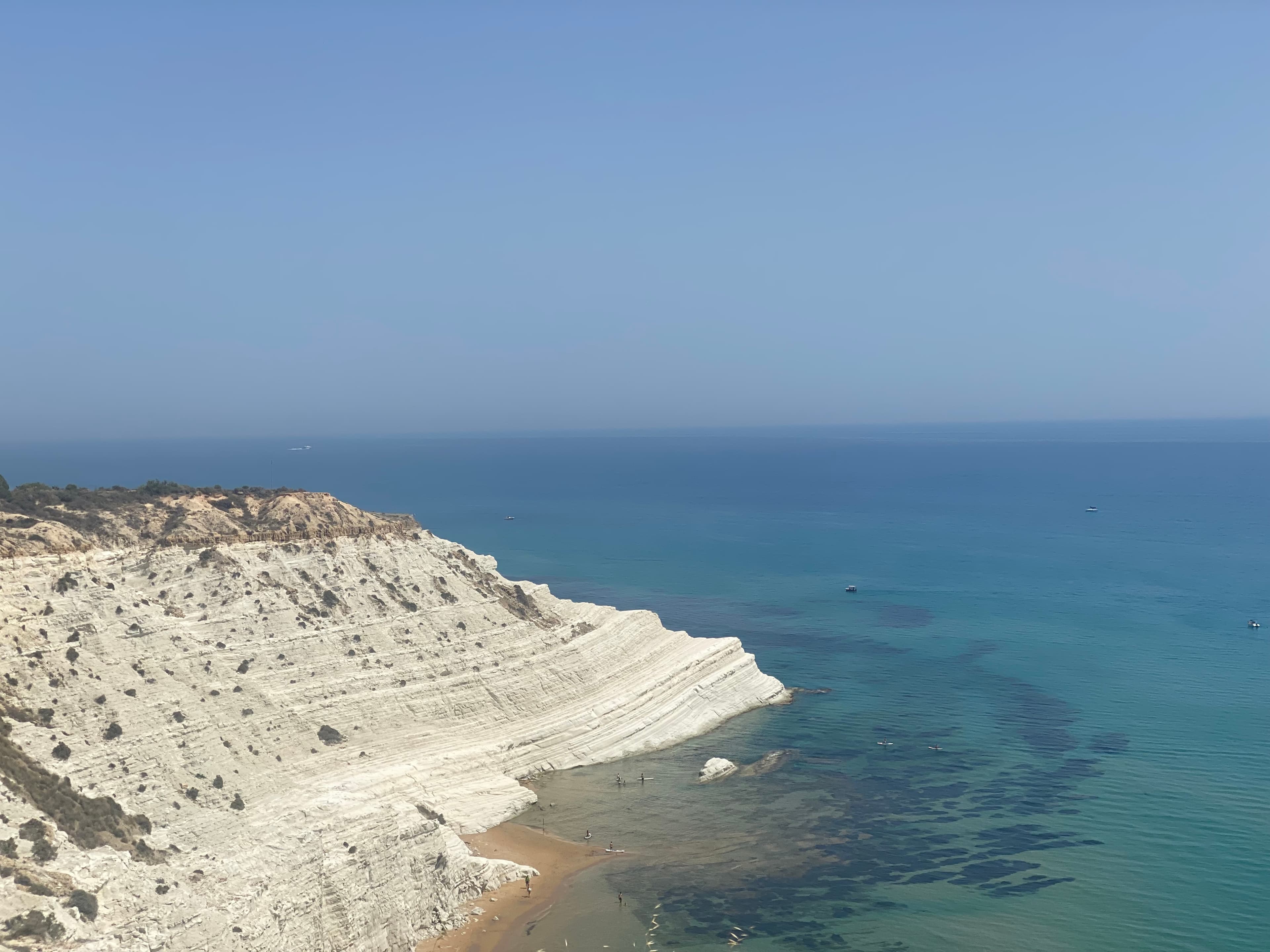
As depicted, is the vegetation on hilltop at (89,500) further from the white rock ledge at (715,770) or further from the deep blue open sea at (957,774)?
the white rock ledge at (715,770)

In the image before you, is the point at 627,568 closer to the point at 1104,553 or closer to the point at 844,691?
the point at 844,691

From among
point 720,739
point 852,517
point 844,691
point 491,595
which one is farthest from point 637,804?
point 852,517

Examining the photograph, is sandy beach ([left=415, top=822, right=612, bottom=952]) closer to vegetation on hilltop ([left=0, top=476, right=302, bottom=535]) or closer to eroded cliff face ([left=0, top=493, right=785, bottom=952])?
eroded cliff face ([left=0, top=493, right=785, bottom=952])

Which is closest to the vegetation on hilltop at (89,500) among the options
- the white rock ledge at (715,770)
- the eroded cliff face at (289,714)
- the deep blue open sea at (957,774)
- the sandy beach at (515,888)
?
the eroded cliff face at (289,714)

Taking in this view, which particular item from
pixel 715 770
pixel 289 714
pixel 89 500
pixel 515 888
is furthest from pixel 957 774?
pixel 89 500

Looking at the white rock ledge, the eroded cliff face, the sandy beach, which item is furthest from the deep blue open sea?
the eroded cliff face

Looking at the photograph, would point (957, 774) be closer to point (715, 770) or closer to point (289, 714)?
point (715, 770)
